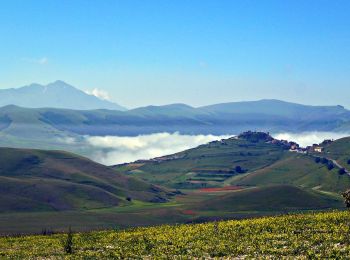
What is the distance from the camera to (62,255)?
54375mm

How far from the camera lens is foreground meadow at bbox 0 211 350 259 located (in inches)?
1928

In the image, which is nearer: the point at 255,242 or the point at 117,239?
the point at 255,242

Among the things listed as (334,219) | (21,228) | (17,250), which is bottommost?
(21,228)

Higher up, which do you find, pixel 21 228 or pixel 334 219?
pixel 334 219

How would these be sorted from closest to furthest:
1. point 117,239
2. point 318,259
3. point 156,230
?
point 318,259 → point 117,239 → point 156,230

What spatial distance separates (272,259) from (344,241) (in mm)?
9290

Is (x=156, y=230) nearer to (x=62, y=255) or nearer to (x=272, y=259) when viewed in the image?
(x=62, y=255)

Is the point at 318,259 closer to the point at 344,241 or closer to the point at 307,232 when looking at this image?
the point at 344,241

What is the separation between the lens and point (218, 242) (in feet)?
181

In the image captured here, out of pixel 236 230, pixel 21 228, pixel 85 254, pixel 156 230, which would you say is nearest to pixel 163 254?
pixel 85 254

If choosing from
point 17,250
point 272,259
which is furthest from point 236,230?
point 17,250

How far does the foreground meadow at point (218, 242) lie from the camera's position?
161 ft

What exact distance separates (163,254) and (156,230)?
18.4m

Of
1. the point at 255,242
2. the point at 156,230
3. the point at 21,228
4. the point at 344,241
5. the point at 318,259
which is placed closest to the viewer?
the point at 318,259
